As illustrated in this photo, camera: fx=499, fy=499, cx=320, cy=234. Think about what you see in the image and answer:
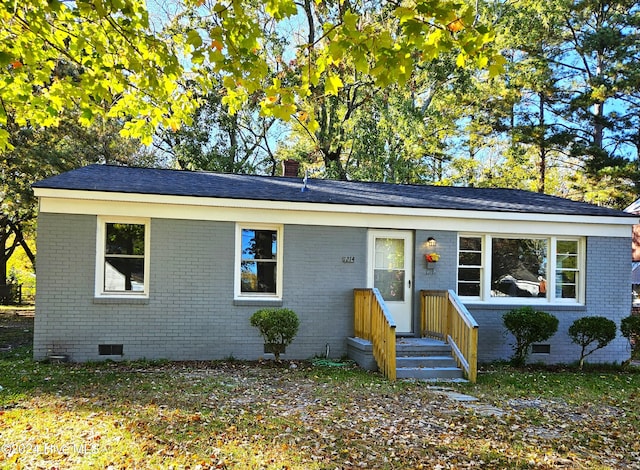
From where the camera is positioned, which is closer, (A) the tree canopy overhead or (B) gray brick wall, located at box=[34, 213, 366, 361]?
(A) the tree canopy overhead

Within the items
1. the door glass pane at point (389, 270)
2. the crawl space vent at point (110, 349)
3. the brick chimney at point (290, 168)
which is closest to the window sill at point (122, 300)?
the crawl space vent at point (110, 349)

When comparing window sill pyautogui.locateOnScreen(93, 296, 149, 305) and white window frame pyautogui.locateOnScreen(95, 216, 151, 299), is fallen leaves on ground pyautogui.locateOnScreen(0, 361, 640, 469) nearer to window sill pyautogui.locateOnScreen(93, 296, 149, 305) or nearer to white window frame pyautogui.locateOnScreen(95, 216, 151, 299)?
window sill pyautogui.locateOnScreen(93, 296, 149, 305)

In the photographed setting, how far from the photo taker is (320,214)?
987 centimetres

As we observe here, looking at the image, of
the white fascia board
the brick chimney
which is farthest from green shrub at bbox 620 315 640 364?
the brick chimney

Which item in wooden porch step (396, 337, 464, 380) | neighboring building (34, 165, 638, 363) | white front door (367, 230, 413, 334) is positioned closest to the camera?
wooden porch step (396, 337, 464, 380)

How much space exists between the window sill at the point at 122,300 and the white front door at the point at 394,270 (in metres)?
4.41

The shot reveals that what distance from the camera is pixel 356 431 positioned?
Answer: 5406 millimetres

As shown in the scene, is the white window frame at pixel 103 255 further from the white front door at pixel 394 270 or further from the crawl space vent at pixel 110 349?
the white front door at pixel 394 270

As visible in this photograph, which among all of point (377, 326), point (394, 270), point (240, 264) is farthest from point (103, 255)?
point (394, 270)

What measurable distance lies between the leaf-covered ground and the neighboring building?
3.29ft

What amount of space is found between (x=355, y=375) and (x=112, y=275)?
15.8 ft

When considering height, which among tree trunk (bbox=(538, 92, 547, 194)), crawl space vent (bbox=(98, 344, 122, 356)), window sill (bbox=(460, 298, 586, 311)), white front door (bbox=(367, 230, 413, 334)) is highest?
tree trunk (bbox=(538, 92, 547, 194))

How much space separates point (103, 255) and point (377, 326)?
5.16 meters

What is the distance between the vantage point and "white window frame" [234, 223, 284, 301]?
9.64 meters
